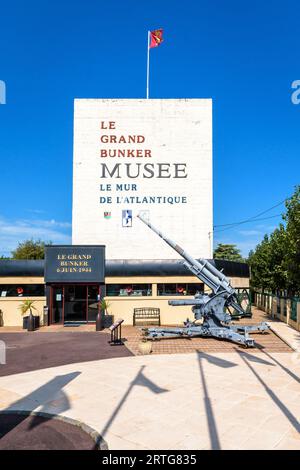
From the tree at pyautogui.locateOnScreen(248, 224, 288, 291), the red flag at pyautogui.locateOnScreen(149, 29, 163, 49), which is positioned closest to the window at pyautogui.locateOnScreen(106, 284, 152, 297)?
the tree at pyautogui.locateOnScreen(248, 224, 288, 291)

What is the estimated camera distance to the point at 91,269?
24.2 m

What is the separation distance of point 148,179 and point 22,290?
1209 cm

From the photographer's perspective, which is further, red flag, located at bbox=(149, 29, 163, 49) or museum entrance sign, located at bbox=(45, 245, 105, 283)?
red flag, located at bbox=(149, 29, 163, 49)

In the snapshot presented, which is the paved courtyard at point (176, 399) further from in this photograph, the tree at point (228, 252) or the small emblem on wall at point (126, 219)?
the tree at point (228, 252)

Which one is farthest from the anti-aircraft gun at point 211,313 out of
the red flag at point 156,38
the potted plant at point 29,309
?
the red flag at point 156,38

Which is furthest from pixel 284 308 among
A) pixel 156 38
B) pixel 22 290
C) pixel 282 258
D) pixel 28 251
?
pixel 28 251

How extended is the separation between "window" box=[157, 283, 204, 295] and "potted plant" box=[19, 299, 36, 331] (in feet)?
27.0

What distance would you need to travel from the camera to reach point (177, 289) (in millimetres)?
24891

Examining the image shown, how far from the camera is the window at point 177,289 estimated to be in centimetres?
2486

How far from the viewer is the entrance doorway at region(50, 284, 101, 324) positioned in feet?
80.2

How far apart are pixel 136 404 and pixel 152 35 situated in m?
29.5

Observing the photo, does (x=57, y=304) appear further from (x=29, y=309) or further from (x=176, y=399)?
(x=176, y=399)
